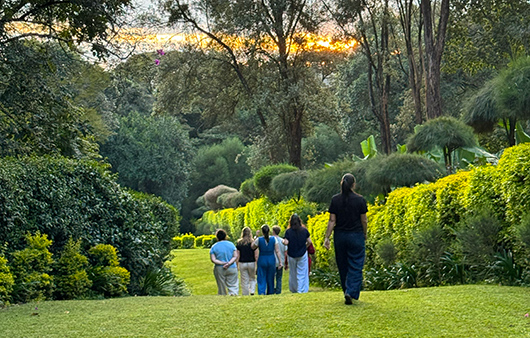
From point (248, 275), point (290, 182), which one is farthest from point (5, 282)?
point (290, 182)

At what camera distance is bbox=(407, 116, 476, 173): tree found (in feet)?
71.1

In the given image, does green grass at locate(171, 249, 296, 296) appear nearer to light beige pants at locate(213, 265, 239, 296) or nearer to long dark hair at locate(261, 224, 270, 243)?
light beige pants at locate(213, 265, 239, 296)

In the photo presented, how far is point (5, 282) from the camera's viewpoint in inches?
449

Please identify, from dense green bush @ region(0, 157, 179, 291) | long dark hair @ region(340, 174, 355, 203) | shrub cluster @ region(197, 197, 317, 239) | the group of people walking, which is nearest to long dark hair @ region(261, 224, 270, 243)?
the group of people walking

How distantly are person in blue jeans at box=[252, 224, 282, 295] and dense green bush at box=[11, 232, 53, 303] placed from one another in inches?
180

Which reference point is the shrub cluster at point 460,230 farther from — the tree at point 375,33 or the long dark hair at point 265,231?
the tree at point 375,33

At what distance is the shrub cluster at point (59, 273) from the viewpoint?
1212 cm

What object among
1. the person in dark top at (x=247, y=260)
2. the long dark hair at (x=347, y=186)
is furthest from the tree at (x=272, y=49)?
the long dark hair at (x=347, y=186)

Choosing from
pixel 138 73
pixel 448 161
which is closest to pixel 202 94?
pixel 448 161

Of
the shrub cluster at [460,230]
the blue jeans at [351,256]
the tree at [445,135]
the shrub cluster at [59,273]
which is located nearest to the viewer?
the blue jeans at [351,256]

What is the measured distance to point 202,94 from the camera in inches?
1443

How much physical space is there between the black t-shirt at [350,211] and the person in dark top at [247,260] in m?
6.21

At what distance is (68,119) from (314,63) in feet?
64.3

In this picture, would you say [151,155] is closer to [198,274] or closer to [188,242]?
[188,242]
